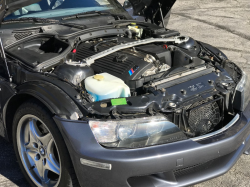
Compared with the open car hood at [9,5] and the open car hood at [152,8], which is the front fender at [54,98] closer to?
the open car hood at [9,5]

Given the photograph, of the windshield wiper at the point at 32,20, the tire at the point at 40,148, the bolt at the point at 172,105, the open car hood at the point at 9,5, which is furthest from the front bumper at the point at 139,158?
the windshield wiper at the point at 32,20

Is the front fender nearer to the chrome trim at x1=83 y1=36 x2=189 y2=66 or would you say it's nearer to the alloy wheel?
the alloy wheel

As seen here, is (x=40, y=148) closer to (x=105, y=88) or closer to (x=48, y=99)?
(x=48, y=99)

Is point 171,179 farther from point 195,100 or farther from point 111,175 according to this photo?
point 195,100

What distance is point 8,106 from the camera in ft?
9.82

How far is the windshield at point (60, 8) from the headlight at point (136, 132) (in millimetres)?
2108

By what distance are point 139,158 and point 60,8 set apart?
8.55ft

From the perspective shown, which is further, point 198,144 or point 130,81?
point 130,81

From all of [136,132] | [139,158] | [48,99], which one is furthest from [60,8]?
[139,158]

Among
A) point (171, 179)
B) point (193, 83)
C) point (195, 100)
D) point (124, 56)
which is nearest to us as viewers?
point (171, 179)

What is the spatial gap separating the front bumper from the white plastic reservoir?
470mm

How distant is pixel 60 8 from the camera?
4191 mm

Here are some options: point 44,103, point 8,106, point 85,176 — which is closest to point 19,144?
point 8,106

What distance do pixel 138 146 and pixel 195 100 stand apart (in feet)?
2.30
